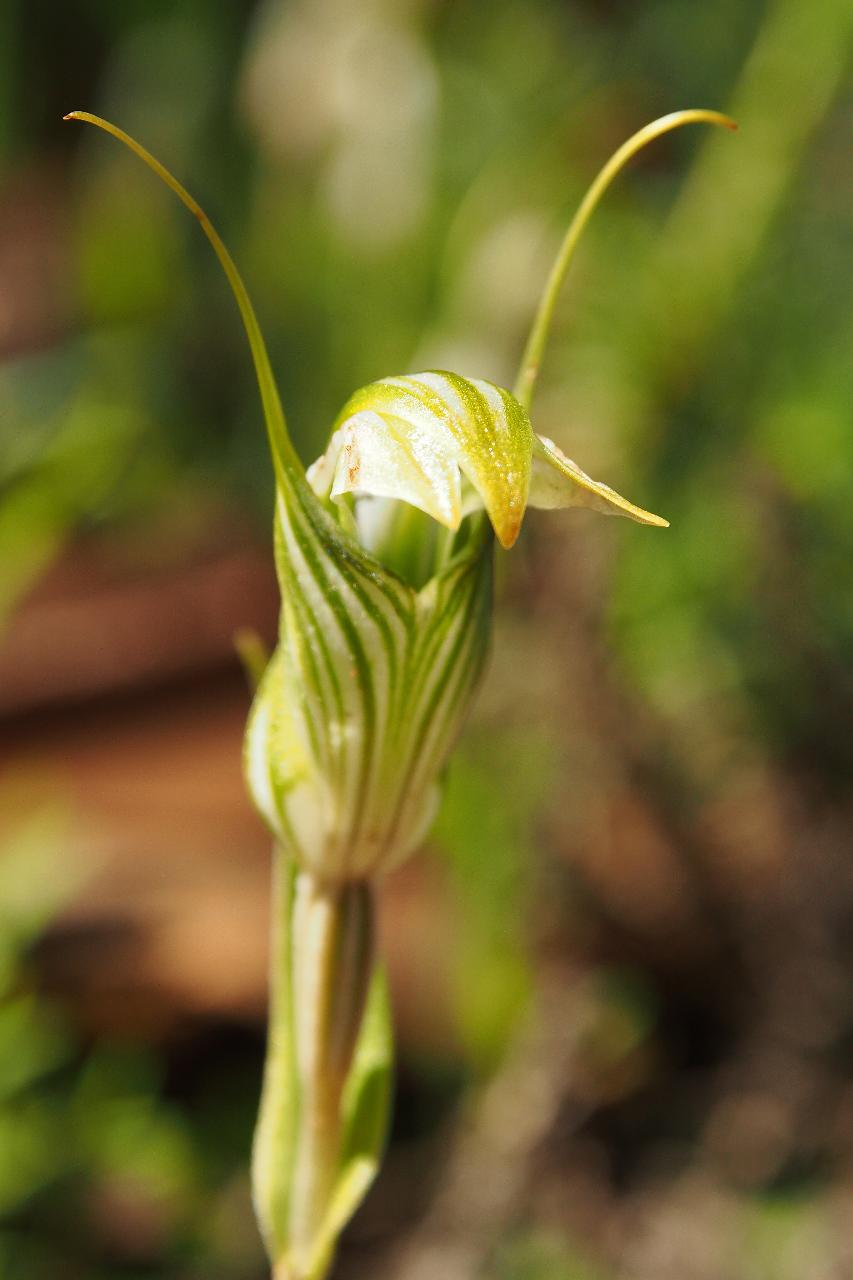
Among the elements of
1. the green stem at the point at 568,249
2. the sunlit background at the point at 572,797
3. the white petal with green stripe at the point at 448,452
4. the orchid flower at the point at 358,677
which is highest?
the green stem at the point at 568,249

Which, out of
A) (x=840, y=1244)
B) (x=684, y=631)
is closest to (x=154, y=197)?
(x=684, y=631)

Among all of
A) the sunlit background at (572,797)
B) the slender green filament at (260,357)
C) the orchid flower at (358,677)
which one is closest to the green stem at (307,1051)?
the orchid flower at (358,677)

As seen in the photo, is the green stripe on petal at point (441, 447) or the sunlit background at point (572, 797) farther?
the sunlit background at point (572, 797)

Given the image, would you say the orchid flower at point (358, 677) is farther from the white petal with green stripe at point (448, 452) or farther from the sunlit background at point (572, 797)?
the sunlit background at point (572, 797)

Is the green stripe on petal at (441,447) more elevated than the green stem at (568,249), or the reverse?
the green stem at (568,249)

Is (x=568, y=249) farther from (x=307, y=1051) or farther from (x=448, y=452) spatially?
(x=307, y=1051)

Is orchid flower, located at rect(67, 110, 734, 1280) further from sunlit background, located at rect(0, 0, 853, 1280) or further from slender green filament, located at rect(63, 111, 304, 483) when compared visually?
sunlit background, located at rect(0, 0, 853, 1280)
